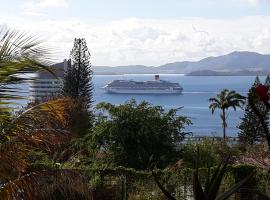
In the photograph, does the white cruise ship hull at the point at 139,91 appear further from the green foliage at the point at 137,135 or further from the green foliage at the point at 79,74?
the green foliage at the point at 137,135

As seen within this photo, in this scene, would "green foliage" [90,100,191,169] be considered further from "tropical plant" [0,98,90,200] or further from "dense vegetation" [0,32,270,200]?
"tropical plant" [0,98,90,200]

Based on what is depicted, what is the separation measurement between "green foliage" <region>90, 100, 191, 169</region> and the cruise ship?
4843 inches

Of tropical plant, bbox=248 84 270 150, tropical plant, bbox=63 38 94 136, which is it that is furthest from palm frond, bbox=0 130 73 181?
tropical plant, bbox=63 38 94 136

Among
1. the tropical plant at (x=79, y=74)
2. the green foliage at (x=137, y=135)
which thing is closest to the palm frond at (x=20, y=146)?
the green foliage at (x=137, y=135)

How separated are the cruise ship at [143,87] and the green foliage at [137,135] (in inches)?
4843

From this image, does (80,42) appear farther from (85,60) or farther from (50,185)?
(50,185)

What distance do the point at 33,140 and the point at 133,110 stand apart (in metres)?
14.9

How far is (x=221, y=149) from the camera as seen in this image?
2073 cm

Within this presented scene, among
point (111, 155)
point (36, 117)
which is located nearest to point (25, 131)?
point (36, 117)

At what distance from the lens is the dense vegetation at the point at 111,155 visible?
12.4 ft

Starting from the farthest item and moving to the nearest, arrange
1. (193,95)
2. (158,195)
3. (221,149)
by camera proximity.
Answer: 1. (193,95)
2. (221,149)
3. (158,195)

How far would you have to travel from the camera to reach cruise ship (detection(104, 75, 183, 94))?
143m

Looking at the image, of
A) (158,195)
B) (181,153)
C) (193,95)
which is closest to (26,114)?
(158,195)

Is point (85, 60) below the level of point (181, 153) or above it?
above
